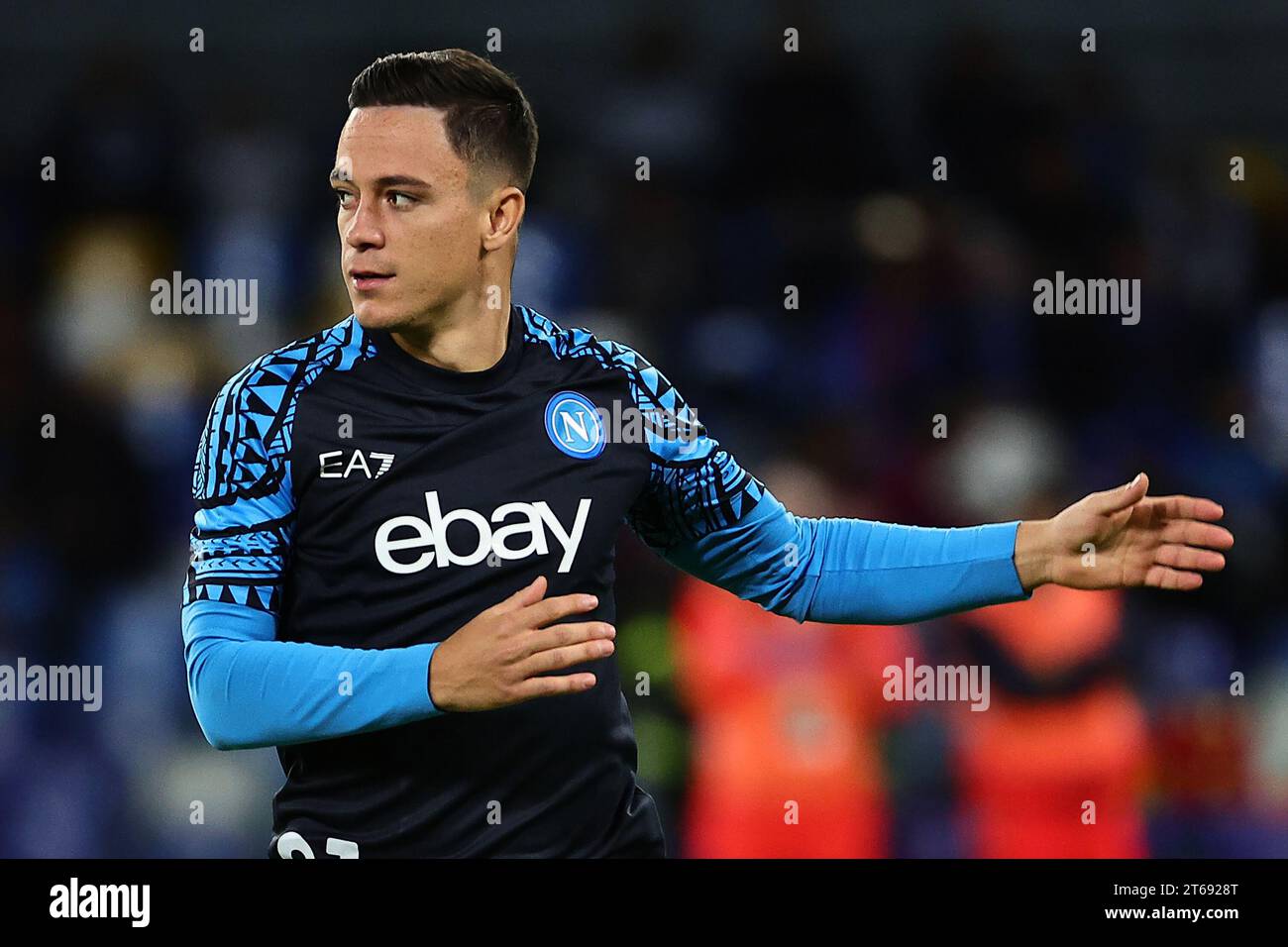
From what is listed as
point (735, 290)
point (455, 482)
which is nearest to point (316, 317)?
point (735, 290)

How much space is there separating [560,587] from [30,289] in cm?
367

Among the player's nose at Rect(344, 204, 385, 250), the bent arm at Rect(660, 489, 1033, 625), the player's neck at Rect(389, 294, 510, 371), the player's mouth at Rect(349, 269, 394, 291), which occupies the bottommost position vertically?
the bent arm at Rect(660, 489, 1033, 625)

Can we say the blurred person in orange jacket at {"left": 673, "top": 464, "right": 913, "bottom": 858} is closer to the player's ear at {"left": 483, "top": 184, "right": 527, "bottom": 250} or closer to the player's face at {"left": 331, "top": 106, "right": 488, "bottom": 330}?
the player's ear at {"left": 483, "top": 184, "right": 527, "bottom": 250}

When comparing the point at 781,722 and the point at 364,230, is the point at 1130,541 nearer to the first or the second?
the point at 364,230

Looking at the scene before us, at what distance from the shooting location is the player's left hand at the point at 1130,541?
114 inches

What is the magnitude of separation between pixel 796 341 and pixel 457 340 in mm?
3114

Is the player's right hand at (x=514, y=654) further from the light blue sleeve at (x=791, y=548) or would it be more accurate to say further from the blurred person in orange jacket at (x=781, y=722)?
the blurred person in orange jacket at (x=781, y=722)

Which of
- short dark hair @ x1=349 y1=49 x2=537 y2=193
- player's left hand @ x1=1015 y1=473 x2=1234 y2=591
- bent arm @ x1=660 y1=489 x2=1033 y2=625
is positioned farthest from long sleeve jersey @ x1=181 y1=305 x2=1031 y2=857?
player's left hand @ x1=1015 y1=473 x2=1234 y2=591

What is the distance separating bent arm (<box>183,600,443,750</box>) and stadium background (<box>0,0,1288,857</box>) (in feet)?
8.34

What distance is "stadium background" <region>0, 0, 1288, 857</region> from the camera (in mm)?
4926

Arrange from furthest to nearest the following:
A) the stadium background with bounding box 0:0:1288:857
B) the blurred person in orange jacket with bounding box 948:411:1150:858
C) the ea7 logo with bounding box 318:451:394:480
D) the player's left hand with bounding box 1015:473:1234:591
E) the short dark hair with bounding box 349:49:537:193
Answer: the stadium background with bounding box 0:0:1288:857 → the blurred person in orange jacket with bounding box 948:411:1150:858 → the player's left hand with bounding box 1015:473:1234:591 → the short dark hair with bounding box 349:49:537:193 → the ea7 logo with bounding box 318:451:394:480

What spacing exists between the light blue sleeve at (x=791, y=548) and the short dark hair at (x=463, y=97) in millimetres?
479

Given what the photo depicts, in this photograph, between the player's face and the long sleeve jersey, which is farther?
the player's face

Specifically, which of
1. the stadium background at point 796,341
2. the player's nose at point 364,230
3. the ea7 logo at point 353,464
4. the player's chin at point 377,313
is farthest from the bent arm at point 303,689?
the stadium background at point 796,341
